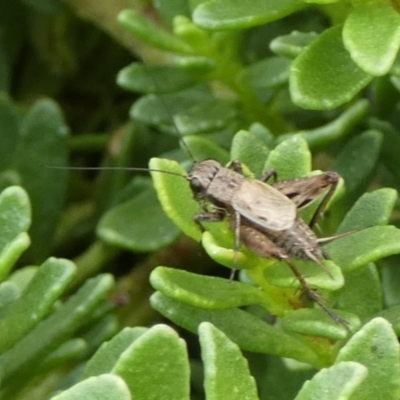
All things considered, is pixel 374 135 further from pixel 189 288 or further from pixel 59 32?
pixel 59 32

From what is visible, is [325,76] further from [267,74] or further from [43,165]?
[43,165]

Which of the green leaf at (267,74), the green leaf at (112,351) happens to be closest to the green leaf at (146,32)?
the green leaf at (267,74)

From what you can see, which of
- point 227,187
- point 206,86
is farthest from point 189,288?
point 206,86

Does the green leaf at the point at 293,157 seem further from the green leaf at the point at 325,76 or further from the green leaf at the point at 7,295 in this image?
the green leaf at the point at 7,295

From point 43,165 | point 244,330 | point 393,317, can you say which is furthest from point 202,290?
point 43,165

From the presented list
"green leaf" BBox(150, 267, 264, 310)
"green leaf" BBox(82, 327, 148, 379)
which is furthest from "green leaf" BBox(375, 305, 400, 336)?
"green leaf" BBox(82, 327, 148, 379)
